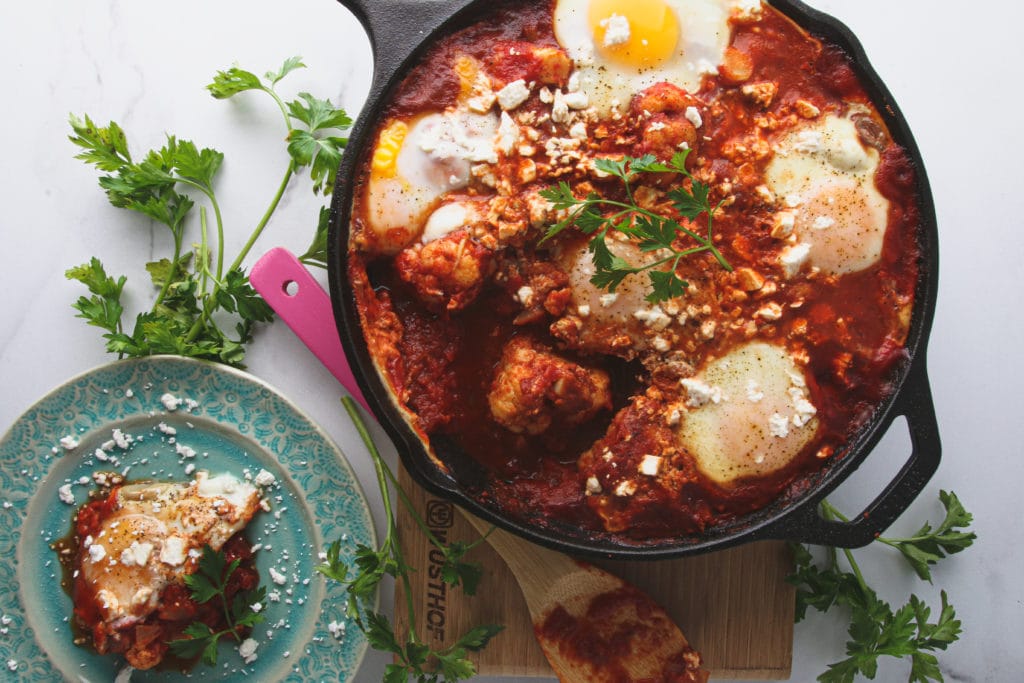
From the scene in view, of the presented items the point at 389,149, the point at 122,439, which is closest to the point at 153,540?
the point at 122,439

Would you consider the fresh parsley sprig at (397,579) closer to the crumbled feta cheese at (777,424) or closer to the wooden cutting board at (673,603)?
the wooden cutting board at (673,603)

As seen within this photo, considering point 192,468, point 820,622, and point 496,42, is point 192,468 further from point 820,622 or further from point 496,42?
point 820,622

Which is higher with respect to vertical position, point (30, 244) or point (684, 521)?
point (30, 244)

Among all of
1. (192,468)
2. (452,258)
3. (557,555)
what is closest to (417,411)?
(452,258)

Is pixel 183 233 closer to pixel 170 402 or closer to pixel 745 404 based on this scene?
pixel 170 402

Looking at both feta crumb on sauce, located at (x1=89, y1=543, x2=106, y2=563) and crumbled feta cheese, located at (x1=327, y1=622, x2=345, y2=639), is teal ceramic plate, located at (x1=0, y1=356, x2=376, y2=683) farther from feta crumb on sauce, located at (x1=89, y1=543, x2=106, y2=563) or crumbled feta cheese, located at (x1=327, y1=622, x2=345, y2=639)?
feta crumb on sauce, located at (x1=89, y1=543, x2=106, y2=563)

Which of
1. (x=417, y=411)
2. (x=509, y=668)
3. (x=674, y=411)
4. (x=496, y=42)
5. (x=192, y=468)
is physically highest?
(x=496, y=42)

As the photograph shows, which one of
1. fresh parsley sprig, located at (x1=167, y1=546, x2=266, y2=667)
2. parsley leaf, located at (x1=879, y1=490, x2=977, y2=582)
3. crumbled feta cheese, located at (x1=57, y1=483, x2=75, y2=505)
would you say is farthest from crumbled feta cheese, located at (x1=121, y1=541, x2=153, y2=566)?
parsley leaf, located at (x1=879, y1=490, x2=977, y2=582)
